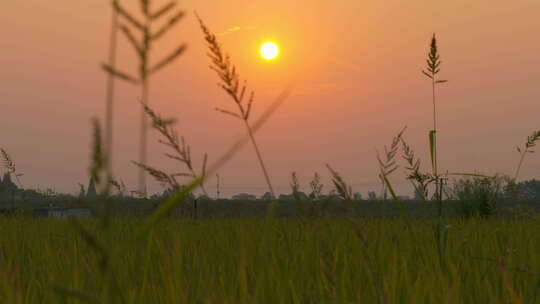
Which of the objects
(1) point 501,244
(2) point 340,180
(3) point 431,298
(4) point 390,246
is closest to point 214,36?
(2) point 340,180

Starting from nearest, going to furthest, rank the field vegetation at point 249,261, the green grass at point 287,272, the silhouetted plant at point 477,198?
1. the field vegetation at point 249,261
2. the green grass at point 287,272
3. the silhouetted plant at point 477,198

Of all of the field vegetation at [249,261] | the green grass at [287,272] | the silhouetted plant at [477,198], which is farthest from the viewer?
the silhouetted plant at [477,198]

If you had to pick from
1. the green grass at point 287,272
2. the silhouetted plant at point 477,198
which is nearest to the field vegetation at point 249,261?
the green grass at point 287,272

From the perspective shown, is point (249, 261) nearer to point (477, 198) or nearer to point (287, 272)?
point (287, 272)

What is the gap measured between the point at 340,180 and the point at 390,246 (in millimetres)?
2168

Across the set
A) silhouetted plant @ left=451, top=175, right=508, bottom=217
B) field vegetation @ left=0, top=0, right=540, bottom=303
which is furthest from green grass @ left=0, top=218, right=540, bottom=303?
silhouetted plant @ left=451, top=175, right=508, bottom=217

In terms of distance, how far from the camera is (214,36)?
A: 5.64 feet

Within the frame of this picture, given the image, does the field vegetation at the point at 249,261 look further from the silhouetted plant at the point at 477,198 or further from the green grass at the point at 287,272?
the silhouetted plant at the point at 477,198

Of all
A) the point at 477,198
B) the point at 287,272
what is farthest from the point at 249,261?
the point at 477,198

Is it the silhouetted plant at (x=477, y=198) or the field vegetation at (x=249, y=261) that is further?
the silhouetted plant at (x=477, y=198)

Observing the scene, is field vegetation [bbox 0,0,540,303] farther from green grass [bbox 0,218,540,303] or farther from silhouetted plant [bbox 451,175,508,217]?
silhouetted plant [bbox 451,175,508,217]

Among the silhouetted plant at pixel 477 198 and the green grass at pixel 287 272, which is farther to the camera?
the silhouetted plant at pixel 477 198

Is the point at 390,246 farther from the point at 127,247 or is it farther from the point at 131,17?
the point at 131,17

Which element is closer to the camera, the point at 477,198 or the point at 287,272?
the point at 287,272
